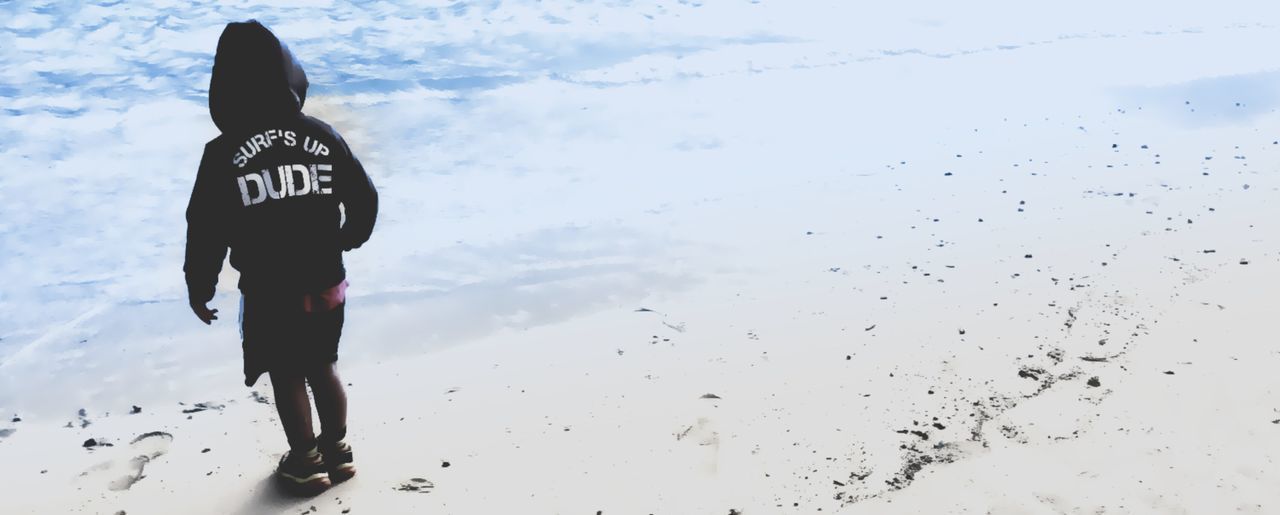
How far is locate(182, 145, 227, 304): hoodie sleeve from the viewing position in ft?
9.49

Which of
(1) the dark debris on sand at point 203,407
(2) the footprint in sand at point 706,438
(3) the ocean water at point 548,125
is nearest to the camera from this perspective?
(2) the footprint in sand at point 706,438

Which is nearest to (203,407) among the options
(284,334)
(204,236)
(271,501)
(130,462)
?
(130,462)

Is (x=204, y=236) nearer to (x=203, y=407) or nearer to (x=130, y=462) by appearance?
(x=130, y=462)

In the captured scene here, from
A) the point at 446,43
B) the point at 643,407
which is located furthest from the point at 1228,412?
the point at 446,43

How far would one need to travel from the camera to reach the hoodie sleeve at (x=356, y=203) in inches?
122

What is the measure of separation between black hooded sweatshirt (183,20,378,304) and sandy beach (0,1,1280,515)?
0.80 m

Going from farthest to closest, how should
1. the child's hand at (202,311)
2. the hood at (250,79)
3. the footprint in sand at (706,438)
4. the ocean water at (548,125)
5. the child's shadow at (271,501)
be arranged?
the ocean water at (548,125)
the footprint in sand at (706,438)
the child's shadow at (271,501)
the child's hand at (202,311)
the hood at (250,79)

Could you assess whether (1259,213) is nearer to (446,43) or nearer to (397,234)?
(397,234)

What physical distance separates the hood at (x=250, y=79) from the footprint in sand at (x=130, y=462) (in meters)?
1.35

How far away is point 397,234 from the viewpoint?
5.81 meters

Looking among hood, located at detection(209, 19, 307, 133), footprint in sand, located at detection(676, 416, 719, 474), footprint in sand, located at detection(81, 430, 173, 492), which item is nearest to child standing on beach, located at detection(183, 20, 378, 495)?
hood, located at detection(209, 19, 307, 133)

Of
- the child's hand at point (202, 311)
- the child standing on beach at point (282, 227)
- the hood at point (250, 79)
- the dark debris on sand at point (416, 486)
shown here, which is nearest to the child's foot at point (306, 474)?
the child standing on beach at point (282, 227)

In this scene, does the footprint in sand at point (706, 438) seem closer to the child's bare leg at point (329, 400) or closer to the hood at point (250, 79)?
the child's bare leg at point (329, 400)

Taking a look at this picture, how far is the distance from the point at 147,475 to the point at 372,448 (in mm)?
739
